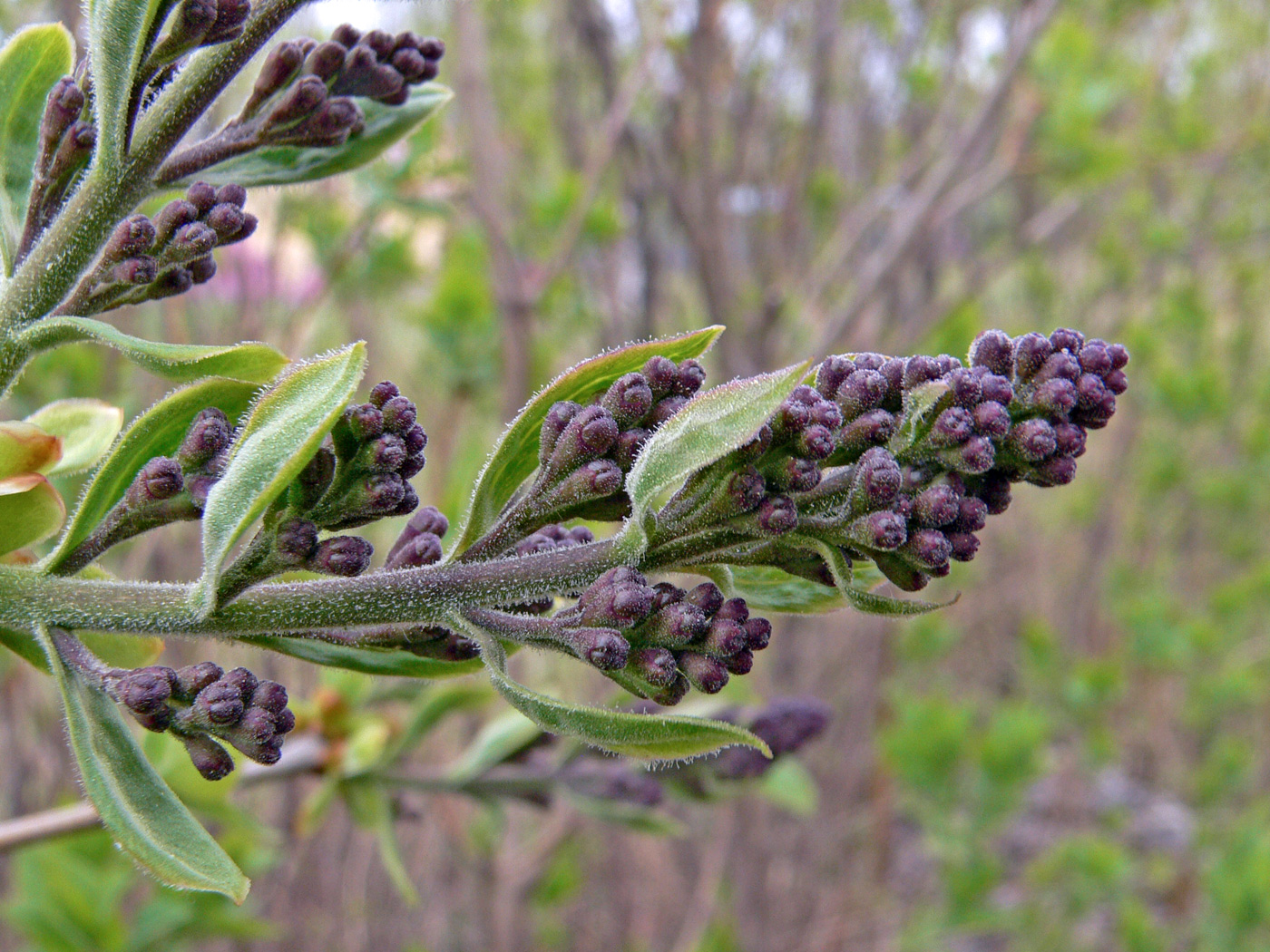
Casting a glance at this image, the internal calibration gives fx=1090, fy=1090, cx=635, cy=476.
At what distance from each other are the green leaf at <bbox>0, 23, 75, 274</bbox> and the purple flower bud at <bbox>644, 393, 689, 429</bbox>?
1.70 ft

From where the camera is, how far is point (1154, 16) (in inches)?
184

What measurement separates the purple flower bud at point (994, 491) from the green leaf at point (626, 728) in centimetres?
23

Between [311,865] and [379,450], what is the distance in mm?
3281

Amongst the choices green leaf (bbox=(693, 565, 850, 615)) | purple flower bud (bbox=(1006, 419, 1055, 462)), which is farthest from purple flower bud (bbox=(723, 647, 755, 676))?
purple flower bud (bbox=(1006, 419, 1055, 462))

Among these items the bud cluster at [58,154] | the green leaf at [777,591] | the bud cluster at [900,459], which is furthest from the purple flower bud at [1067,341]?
the bud cluster at [58,154]

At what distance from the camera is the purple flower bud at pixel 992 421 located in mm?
668

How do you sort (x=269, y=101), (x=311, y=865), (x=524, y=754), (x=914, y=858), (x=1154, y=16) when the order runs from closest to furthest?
(x=269, y=101) → (x=524, y=754) → (x=311, y=865) → (x=1154, y=16) → (x=914, y=858)

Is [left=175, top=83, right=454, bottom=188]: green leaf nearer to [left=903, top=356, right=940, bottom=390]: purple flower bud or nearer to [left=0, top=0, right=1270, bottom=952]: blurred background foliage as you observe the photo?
[left=903, top=356, right=940, bottom=390]: purple flower bud

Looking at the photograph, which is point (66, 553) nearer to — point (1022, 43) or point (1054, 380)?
point (1054, 380)

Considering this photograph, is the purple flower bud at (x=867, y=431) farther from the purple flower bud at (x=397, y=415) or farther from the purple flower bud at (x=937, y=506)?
the purple flower bud at (x=397, y=415)

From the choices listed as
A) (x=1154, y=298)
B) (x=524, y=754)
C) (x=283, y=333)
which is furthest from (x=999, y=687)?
(x=524, y=754)

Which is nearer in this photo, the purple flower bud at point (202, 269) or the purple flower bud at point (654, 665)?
the purple flower bud at point (654, 665)

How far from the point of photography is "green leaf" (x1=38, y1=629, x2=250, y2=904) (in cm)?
65

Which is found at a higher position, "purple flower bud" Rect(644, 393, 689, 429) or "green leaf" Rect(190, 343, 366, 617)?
"purple flower bud" Rect(644, 393, 689, 429)
